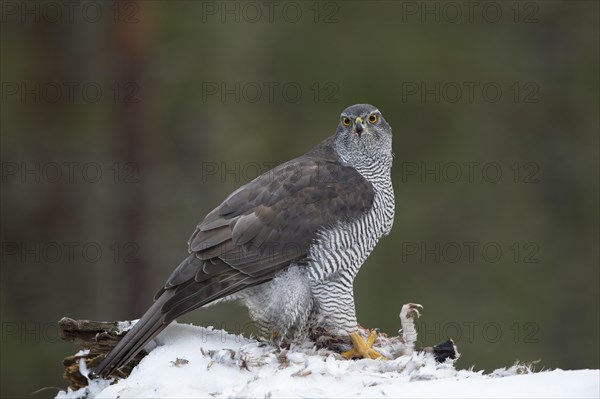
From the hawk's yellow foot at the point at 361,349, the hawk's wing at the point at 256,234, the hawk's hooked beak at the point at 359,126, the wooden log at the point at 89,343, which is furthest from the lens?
the hawk's hooked beak at the point at 359,126

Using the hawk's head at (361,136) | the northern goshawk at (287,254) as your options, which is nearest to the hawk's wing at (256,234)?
the northern goshawk at (287,254)

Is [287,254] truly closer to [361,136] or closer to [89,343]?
[361,136]

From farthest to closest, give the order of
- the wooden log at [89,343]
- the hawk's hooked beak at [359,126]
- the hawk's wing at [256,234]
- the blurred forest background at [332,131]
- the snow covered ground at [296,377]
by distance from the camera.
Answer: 1. the blurred forest background at [332,131]
2. the hawk's hooked beak at [359,126]
3. the wooden log at [89,343]
4. the hawk's wing at [256,234]
5. the snow covered ground at [296,377]

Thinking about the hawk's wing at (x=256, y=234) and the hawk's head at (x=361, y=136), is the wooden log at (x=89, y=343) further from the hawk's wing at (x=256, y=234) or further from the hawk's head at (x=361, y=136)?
the hawk's head at (x=361, y=136)

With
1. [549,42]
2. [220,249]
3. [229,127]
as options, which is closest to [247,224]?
[220,249]

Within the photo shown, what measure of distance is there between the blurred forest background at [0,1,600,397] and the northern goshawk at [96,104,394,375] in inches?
228

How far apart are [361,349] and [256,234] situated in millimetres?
1116

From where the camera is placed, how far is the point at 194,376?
5.45 meters

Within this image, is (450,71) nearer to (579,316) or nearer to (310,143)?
(310,143)

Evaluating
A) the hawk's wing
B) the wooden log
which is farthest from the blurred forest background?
the wooden log

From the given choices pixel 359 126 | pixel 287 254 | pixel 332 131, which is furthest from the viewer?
pixel 332 131

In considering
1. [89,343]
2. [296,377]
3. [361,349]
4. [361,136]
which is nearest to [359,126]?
[361,136]

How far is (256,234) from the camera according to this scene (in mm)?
6344

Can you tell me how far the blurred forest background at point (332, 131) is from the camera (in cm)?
1348
